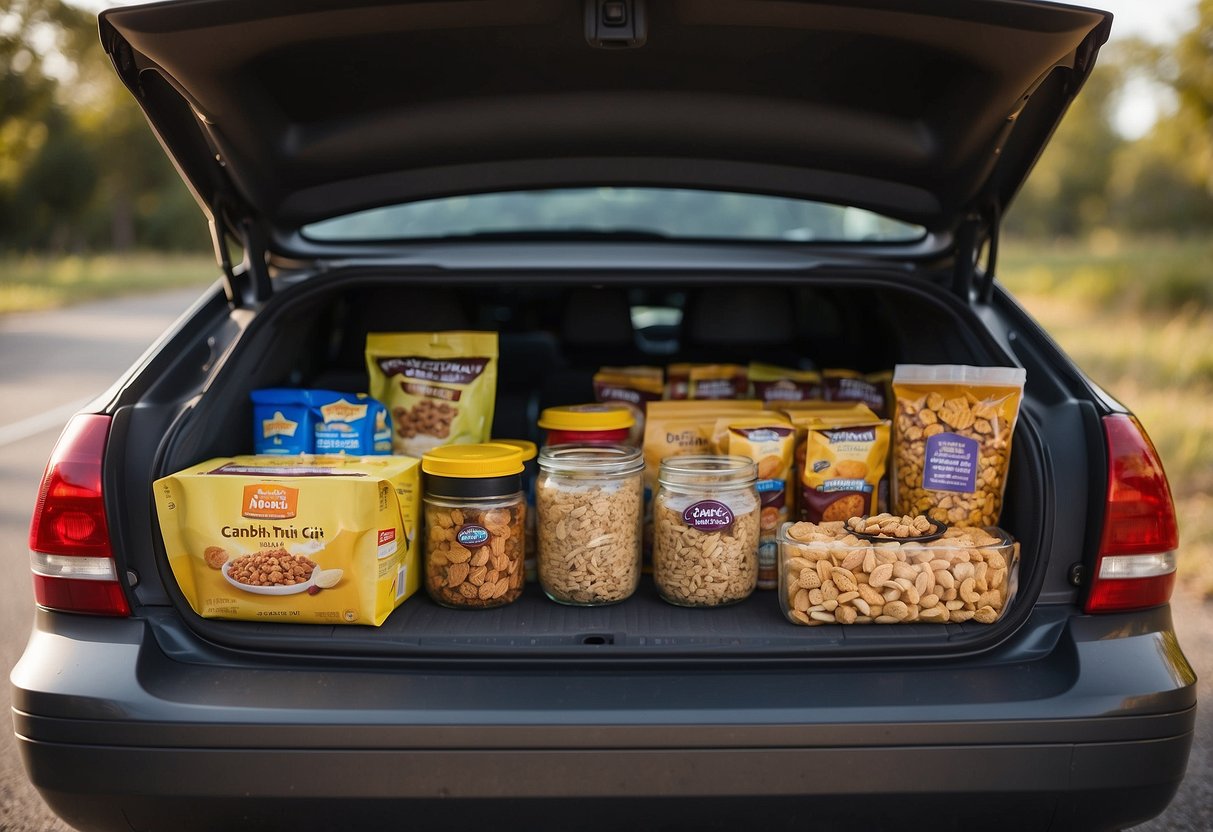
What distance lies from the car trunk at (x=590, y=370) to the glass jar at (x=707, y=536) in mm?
45

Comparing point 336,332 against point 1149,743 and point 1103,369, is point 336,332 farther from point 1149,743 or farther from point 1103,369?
point 1103,369

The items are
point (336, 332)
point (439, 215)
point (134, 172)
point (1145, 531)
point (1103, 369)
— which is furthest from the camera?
point (134, 172)

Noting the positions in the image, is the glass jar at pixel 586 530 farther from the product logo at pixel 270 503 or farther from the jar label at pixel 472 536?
the product logo at pixel 270 503

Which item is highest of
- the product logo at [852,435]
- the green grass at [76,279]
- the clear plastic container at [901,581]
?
the product logo at [852,435]

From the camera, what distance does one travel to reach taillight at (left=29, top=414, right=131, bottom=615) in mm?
1691

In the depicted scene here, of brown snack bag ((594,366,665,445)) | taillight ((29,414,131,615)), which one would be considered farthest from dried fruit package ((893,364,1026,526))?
taillight ((29,414,131,615))

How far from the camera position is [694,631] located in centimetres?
180

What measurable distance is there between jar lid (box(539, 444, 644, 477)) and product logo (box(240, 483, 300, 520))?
1.65 ft

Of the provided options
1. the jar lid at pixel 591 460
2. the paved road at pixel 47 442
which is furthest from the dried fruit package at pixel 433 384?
the paved road at pixel 47 442

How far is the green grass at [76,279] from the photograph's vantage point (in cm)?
1602

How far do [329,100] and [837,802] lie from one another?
1743 millimetres

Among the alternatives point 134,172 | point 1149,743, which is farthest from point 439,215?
point 134,172

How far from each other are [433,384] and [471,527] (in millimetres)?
670

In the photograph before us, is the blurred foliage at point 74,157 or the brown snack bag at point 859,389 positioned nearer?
the brown snack bag at point 859,389
